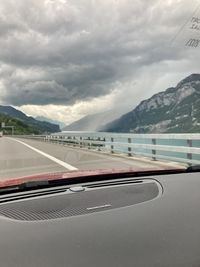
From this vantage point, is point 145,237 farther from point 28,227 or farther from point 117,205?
point 28,227

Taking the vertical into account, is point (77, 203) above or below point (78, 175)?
below

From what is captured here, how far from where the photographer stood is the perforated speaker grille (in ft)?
10.9

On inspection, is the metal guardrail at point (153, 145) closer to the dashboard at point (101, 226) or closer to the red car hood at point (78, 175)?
the red car hood at point (78, 175)

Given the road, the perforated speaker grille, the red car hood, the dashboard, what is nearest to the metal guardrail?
the road

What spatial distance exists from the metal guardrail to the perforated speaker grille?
9.93 meters

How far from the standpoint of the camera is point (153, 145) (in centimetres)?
1739

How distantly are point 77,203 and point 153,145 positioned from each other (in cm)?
1400

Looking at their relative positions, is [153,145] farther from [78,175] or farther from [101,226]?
[101,226]

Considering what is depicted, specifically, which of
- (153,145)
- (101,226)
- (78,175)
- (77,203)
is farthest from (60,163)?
(101,226)

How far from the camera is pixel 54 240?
308 centimetres

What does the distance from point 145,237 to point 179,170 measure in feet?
4.80

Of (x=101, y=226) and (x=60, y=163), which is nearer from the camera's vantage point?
(x=101, y=226)

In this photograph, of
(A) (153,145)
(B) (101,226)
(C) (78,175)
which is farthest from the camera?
(A) (153,145)

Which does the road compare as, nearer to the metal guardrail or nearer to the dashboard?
the metal guardrail
